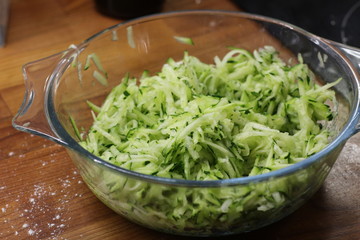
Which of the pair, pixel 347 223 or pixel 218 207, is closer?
pixel 218 207

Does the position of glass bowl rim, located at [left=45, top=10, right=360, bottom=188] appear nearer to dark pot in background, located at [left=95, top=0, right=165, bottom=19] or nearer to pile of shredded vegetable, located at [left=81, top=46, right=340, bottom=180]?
pile of shredded vegetable, located at [left=81, top=46, right=340, bottom=180]

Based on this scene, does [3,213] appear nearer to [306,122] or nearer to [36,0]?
[306,122]

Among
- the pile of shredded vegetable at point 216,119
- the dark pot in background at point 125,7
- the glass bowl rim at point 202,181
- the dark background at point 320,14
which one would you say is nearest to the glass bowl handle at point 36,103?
the glass bowl rim at point 202,181

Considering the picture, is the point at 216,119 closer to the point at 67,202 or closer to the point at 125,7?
the point at 67,202

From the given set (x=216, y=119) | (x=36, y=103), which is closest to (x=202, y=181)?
(x=216, y=119)

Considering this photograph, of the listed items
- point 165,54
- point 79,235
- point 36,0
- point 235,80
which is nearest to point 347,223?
point 235,80

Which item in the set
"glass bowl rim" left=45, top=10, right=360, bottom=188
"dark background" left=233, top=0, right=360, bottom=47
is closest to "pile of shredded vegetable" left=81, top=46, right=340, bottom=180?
"glass bowl rim" left=45, top=10, right=360, bottom=188

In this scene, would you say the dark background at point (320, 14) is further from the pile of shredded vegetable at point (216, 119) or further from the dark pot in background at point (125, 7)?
the pile of shredded vegetable at point (216, 119)
